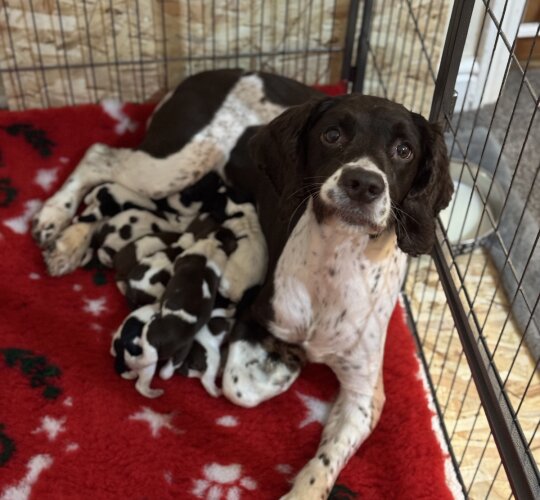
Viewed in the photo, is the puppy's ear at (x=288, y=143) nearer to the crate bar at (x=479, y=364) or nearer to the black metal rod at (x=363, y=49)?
the crate bar at (x=479, y=364)

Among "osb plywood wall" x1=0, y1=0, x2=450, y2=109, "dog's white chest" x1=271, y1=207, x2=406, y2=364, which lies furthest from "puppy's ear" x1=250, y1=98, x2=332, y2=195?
"osb plywood wall" x1=0, y1=0, x2=450, y2=109

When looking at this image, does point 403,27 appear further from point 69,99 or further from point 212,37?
point 69,99

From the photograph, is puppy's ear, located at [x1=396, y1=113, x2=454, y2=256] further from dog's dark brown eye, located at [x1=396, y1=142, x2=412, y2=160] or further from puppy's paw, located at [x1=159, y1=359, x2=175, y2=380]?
puppy's paw, located at [x1=159, y1=359, x2=175, y2=380]

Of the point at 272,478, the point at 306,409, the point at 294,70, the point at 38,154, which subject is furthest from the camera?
the point at 294,70

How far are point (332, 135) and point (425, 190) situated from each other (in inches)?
10.7

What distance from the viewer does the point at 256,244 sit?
2.55m

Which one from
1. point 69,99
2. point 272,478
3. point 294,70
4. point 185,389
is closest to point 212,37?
point 294,70

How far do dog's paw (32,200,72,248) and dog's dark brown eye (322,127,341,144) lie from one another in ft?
4.27

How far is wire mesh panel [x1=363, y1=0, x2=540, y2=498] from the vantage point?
236 cm

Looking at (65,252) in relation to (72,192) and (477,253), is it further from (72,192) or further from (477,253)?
(477,253)

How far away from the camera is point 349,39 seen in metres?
3.17

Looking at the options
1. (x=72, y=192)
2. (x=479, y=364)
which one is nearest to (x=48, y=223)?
(x=72, y=192)

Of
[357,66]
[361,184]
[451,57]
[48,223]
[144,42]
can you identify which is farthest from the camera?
[357,66]

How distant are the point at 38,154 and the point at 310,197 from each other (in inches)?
60.0
